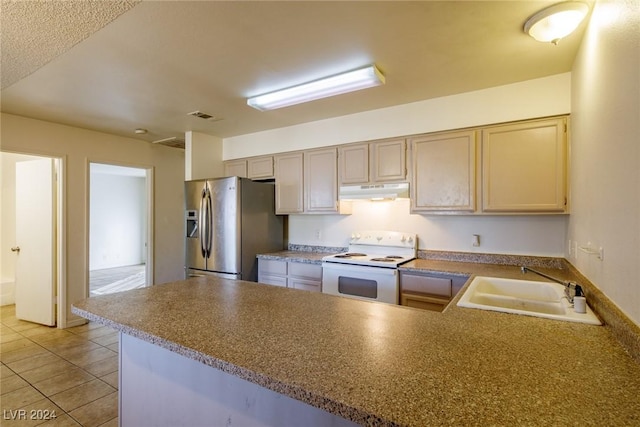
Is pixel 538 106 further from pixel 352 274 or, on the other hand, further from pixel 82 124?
pixel 82 124

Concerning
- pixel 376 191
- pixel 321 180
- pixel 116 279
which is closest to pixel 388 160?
pixel 376 191

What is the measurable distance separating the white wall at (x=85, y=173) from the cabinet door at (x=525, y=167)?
4.30m

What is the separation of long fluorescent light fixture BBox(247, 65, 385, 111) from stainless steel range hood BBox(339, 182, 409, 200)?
1008mm

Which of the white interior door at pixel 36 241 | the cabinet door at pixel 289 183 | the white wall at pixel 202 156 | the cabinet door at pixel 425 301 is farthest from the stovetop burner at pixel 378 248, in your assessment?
the white interior door at pixel 36 241

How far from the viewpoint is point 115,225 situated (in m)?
7.90

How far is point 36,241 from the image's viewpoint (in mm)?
3928

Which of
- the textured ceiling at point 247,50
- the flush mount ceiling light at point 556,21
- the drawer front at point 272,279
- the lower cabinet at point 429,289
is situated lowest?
the drawer front at point 272,279

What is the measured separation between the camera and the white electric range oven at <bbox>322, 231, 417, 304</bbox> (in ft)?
8.98

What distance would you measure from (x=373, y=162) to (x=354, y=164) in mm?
213

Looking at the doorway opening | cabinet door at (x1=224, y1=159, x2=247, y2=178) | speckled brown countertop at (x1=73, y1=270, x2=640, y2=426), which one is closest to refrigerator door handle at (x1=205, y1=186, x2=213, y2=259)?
cabinet door at (x1=224, y1=159, x2=247, y2=178)

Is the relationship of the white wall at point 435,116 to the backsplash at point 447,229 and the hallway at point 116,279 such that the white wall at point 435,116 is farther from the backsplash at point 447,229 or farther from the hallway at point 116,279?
the hallway at point 116,279

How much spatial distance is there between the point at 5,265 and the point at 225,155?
3.84m

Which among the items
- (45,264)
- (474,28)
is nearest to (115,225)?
(45,264)

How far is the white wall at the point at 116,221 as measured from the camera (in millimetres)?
7555
